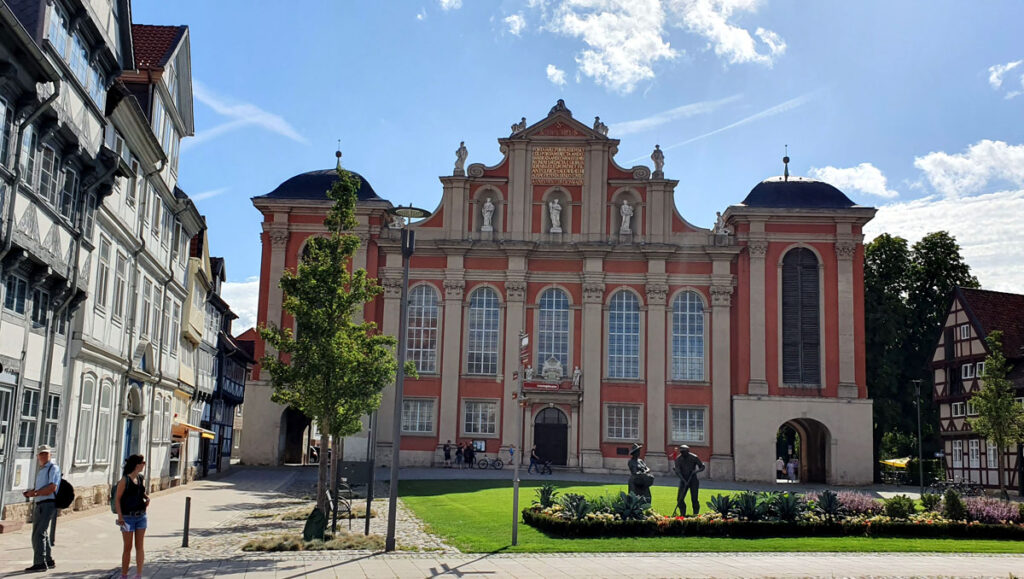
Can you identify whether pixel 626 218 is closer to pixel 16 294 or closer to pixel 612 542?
pixel 612 542

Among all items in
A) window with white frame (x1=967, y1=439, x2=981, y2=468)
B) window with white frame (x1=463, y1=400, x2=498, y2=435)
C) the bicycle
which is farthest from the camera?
window with white frame (x1=463, y1=400, x2=498, y2=435)

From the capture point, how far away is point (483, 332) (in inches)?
1961

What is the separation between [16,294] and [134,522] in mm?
7671

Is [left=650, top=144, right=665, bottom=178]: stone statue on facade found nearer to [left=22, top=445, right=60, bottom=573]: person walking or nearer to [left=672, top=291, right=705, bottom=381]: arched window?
[left=672, top=291, right=705, bottom=381]: arched window

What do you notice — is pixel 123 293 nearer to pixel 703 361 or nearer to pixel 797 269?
pixel 703 361

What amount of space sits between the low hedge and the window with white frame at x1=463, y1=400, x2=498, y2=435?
27.1 m

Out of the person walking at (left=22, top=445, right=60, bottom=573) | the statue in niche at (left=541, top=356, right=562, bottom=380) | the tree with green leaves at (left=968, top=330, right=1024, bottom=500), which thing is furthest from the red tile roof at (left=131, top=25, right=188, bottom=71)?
the tree with green leaves at (left=968, top=330, right=1024, bottom=500)

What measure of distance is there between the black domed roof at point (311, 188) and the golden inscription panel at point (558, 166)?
877 cm

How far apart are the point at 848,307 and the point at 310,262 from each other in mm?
33391

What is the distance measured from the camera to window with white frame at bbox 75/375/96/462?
2284cm

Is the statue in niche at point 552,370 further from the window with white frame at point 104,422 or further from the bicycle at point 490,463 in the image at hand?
the window with white frame at point 104,422

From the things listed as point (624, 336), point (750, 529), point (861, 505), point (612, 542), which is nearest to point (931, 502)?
point (861, 505)

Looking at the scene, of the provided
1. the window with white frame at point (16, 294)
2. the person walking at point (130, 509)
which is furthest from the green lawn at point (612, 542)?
the window with white frame at point (16, 294)

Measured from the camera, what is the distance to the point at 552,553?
55.4ft
